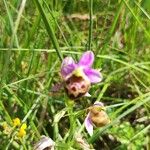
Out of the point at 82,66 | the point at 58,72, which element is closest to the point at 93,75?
the point at 82,66

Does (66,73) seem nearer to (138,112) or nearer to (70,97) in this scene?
(70,97)

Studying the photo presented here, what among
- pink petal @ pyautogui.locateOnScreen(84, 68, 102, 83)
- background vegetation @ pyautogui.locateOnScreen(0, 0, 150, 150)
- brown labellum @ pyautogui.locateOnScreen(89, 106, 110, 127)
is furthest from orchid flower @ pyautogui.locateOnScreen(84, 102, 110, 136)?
background vegetation @ pyautogui.locateOnScreen(0, 0, 150, 150)

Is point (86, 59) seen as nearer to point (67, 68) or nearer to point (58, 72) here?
point (67, 68)

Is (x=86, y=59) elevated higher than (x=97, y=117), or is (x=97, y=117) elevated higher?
(x=86, y=59)

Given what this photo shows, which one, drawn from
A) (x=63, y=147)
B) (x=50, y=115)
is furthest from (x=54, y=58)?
(x=63, y=147)

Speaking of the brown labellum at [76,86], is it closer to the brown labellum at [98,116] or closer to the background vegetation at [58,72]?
the brown labellum at [98,116]

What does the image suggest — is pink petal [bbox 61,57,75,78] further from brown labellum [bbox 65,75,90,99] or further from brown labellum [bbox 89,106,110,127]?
brown labellum [bbox 89,106,110,127]

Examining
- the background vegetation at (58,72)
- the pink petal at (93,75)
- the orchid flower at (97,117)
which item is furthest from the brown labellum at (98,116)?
the background vegetation at (58,72)

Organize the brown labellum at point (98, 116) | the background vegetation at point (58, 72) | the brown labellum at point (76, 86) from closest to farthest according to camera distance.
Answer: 1. the brown labellum at point (76, 86)
2. the brown labellum at point (98, 116)
3. the background vegetation at point (58, 72)
